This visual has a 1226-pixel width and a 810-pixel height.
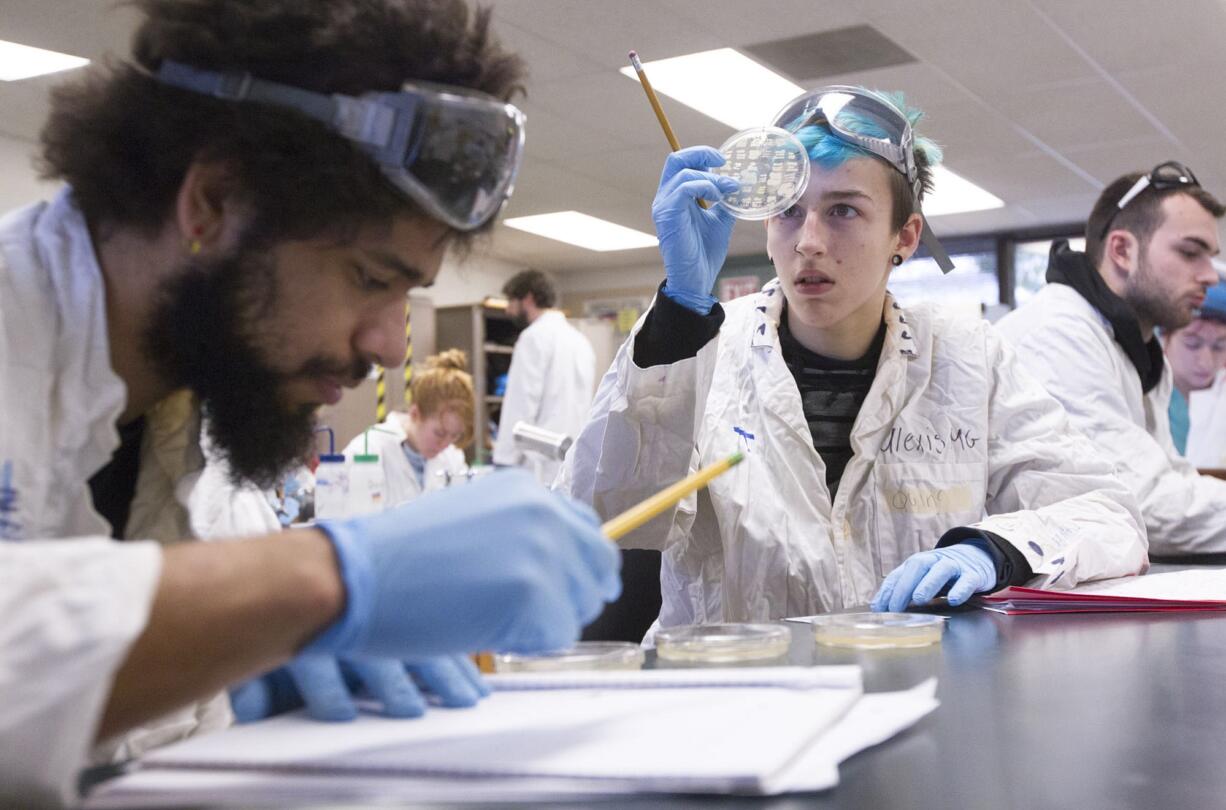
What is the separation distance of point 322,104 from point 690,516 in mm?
975

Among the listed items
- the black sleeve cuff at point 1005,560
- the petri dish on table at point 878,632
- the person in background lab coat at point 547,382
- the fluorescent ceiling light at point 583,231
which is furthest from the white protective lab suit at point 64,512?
the fluorescent ceiling light at point 583,231

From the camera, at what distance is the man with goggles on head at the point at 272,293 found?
2.36ft

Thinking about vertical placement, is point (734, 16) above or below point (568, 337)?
above

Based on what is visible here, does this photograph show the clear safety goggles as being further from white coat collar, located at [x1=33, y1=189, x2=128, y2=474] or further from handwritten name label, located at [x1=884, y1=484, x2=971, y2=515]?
white coat collar, located at [x1=33, y1=189, x2=128, y2=474]

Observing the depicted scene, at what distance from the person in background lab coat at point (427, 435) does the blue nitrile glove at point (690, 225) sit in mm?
2832

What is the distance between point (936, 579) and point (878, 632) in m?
0.32

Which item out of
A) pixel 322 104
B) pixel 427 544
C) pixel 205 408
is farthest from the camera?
pixel 205 408

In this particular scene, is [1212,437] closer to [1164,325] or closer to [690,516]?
[1164,325]

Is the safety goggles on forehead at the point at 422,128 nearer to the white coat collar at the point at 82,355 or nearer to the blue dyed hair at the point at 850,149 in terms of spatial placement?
the white coat collar at the point at 82,355

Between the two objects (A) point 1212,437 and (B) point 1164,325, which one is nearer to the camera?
(B) point 1164,325

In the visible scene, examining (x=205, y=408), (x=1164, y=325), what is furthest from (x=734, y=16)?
(x=205, y=408)

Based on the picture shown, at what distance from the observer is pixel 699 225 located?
164 centimetres

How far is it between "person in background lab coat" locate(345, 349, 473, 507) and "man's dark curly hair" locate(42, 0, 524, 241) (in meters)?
3.24

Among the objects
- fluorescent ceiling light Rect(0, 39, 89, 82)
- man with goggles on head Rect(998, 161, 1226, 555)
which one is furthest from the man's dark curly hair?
fluorescent ceiling light Rect(0, 39, 89, 82)
